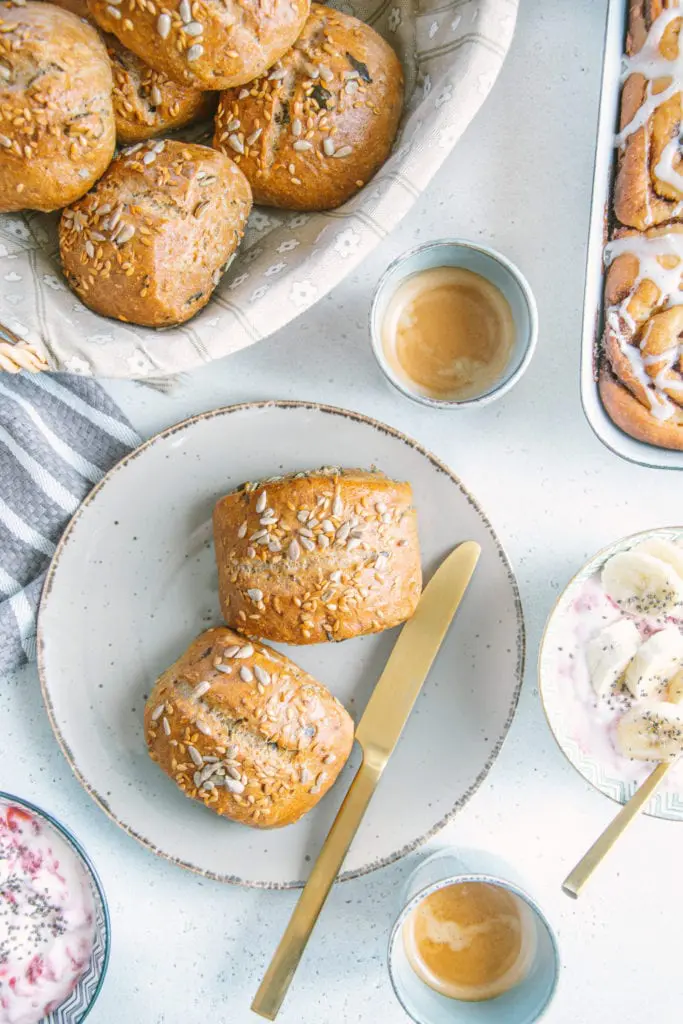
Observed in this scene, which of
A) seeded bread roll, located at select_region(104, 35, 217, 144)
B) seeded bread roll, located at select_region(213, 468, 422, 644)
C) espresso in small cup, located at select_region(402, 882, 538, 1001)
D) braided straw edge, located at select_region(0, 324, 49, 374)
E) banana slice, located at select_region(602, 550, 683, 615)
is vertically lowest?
espresso in small cup, located at select_region(402, 882, 538, 1001)

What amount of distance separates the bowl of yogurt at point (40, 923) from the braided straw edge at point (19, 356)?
816mm

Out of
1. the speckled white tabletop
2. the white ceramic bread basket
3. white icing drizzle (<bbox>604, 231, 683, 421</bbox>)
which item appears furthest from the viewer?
the speckled white tabletop

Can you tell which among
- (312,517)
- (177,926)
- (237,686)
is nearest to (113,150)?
(312,517)

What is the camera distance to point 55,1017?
1693mm

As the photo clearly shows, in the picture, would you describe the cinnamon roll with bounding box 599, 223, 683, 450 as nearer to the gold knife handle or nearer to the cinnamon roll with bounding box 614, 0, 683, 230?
the cinnamon roll with bounding box 614, 0, 683, 230

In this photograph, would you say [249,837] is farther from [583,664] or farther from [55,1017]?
[583,664]

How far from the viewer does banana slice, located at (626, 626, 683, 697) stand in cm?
161

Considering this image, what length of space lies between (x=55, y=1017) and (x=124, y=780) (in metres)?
0.46

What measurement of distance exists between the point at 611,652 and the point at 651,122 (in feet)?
3.11

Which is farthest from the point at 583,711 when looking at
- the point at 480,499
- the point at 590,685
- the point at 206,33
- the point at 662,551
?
the point at 206,33

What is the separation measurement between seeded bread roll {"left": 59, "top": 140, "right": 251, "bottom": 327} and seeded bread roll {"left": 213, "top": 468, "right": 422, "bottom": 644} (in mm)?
355

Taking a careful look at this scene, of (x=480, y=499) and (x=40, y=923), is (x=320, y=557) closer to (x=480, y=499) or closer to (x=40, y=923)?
(x=480, y=499)

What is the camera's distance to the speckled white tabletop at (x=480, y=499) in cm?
175

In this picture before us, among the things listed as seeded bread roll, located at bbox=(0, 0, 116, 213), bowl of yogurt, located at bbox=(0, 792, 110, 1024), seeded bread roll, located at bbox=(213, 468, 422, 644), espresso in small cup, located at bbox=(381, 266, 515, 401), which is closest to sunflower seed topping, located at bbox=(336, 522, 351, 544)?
seeded bread roll, located at bbox=(213, 468, 422, 644)
